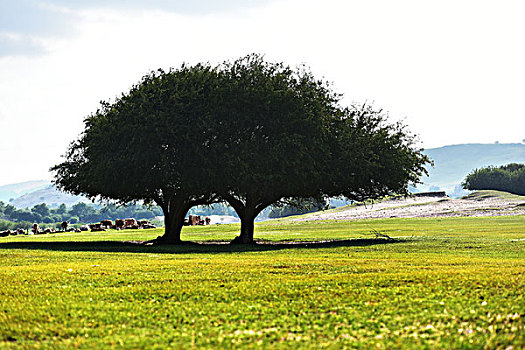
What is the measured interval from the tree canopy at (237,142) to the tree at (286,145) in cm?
6

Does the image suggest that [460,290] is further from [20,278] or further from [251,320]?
[20,278]

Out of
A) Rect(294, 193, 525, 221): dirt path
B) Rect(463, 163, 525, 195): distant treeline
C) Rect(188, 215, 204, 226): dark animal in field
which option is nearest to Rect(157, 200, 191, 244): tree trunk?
Rect(294, 193, 525, 221): dirt path

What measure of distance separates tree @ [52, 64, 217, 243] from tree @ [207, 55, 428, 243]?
119 cm

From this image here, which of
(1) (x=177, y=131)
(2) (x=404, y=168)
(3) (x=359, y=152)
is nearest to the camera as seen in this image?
(1) (x=177, y=131)

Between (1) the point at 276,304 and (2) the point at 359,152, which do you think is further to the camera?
(2) the point at 359,152

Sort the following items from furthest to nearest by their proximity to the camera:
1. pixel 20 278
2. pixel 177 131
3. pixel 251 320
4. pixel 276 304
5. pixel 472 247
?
pixel 177 131 < pixel 472 247 < pixel 20 278 < pixel 276 304 < pixel 251 320

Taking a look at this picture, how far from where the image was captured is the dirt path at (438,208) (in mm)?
74875

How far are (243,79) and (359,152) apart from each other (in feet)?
27.1

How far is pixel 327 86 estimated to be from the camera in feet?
125

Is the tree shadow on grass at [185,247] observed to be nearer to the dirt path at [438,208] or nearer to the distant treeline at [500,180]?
the dirt path at [438,208]

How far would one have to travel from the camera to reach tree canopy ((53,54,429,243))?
107 feet

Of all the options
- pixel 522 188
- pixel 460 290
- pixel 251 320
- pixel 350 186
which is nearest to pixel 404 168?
pixel 350 186

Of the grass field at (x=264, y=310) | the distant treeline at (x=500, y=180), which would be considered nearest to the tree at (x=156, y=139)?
the grass field at (x=264, y=310)

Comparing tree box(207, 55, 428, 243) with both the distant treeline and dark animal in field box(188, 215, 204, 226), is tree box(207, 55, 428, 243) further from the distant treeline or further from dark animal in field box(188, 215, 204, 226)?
the distant treeline
